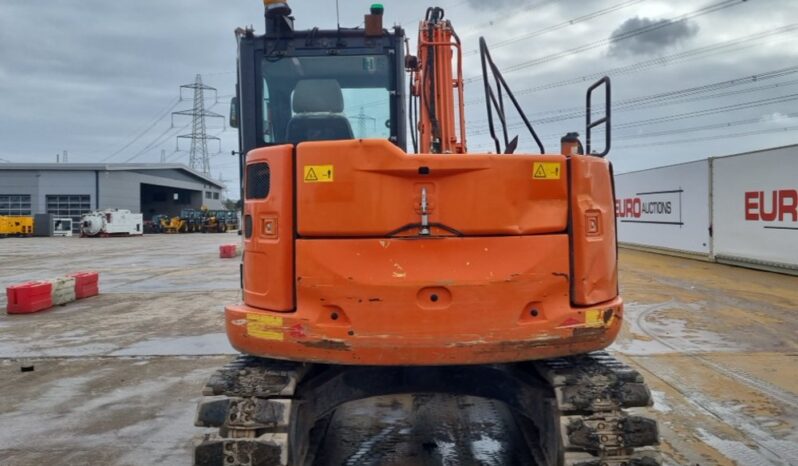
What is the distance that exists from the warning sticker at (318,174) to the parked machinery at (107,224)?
47.4m

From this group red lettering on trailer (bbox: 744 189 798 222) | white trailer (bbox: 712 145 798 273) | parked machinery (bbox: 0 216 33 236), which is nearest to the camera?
red lettering on trailer (bbox: 744 189 798 222)

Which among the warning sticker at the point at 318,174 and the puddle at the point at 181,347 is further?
the puddle at the point at 181,347

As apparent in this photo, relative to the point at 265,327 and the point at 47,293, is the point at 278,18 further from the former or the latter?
the point at 47,293

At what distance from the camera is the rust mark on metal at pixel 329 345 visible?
9.98ft

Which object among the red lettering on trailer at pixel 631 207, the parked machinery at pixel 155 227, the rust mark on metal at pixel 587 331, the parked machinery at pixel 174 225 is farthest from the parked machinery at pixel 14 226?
the rust mark on metal at pixel 587 331

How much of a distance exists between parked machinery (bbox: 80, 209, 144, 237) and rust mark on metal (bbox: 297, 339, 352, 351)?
47.4 meters

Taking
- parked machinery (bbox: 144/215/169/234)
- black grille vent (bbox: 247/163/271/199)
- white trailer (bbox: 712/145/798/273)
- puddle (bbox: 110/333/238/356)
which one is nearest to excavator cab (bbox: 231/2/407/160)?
black grille vent (bbox: 247/163/271/199)

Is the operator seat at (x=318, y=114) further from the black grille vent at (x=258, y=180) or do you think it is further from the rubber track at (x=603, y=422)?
the rubber track at (x=603, y=422)

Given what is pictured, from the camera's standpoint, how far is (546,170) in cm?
310

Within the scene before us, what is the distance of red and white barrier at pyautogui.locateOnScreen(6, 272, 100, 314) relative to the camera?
35.8ft

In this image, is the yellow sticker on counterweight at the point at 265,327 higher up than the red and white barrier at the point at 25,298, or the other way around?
the yellow sticker on counterweight at the point at 265,327

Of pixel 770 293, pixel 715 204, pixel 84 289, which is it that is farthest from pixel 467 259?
pixel 715 204

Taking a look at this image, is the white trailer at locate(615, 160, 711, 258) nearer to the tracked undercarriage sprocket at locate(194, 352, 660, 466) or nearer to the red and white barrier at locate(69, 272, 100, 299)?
the red and white barrier at locate(69, 272, 100, 299)

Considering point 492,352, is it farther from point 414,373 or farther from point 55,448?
point 55,448
